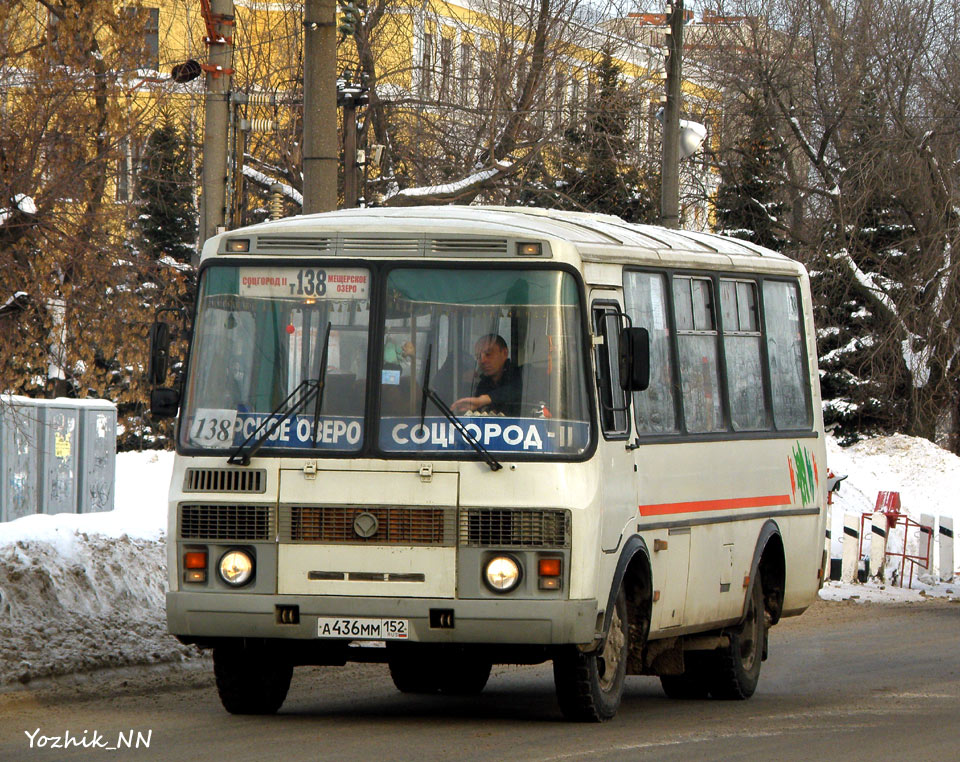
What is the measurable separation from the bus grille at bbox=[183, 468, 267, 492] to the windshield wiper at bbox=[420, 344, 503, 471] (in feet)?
2.92

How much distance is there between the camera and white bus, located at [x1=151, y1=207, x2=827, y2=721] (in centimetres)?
936

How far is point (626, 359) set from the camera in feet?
32.1

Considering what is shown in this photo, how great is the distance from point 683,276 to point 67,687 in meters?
4.60

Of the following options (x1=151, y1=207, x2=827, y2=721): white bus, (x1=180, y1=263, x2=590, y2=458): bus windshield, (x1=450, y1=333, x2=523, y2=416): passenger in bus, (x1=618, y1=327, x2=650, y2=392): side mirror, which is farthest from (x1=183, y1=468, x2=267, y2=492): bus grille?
(x1=618, y1=327, x2=650, y2=392): side mirror

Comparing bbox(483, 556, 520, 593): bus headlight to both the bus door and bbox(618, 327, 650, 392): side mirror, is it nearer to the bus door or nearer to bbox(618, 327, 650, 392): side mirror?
the bus door

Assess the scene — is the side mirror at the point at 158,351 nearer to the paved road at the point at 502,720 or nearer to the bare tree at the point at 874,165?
the paved road at the point at 502,720

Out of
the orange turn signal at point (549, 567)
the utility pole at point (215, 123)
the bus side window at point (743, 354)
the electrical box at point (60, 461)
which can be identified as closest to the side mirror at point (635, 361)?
the orange turn signal at point (549, 567)

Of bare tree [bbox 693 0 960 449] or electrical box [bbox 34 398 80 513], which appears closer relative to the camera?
electrical box [bbox 34 398 80 513]

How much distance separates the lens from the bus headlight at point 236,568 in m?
9.55

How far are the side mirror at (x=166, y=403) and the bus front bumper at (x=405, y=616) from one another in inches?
41.2

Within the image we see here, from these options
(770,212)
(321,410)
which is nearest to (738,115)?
(770,212)

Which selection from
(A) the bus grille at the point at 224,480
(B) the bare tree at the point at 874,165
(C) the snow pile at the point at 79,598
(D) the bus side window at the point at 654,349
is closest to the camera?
(A) the bus grille at the point at 224,480

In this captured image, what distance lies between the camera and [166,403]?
1009 cm

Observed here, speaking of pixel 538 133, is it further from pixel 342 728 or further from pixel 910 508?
pixel 342 728
